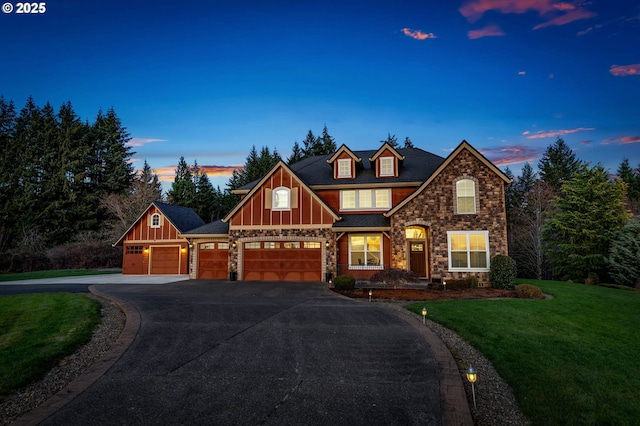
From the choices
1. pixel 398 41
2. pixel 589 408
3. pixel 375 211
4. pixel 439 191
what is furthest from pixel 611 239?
pixel 589 408

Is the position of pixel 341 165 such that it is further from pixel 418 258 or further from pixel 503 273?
pixel 503 273

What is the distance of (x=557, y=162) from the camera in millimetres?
46344

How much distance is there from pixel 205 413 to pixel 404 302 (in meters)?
9.72

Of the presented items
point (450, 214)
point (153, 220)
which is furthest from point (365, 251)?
point (153, 220)

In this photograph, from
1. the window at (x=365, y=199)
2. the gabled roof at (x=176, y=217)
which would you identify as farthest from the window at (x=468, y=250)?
the gabled roof at (x=176, y=217)

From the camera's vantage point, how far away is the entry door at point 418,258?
18781 millimetres

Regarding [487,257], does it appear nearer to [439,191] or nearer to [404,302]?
[439,191]

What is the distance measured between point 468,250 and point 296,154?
40014 mm

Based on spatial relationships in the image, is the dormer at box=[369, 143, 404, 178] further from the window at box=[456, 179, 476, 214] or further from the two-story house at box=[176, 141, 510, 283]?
the window at box=[456, 179, 476, 214]

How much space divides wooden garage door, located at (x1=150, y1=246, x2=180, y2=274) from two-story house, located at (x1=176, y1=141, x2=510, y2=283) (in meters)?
4.08

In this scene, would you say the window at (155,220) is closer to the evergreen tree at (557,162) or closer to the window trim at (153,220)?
the window trim at (153,220)

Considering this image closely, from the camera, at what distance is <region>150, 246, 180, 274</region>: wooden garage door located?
24766 millimetres

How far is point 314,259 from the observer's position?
64.2 feet

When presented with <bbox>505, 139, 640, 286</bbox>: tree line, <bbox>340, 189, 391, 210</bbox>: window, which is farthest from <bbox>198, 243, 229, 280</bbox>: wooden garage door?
<bbox>505, 139, 640, 286</bbox>: tree line
